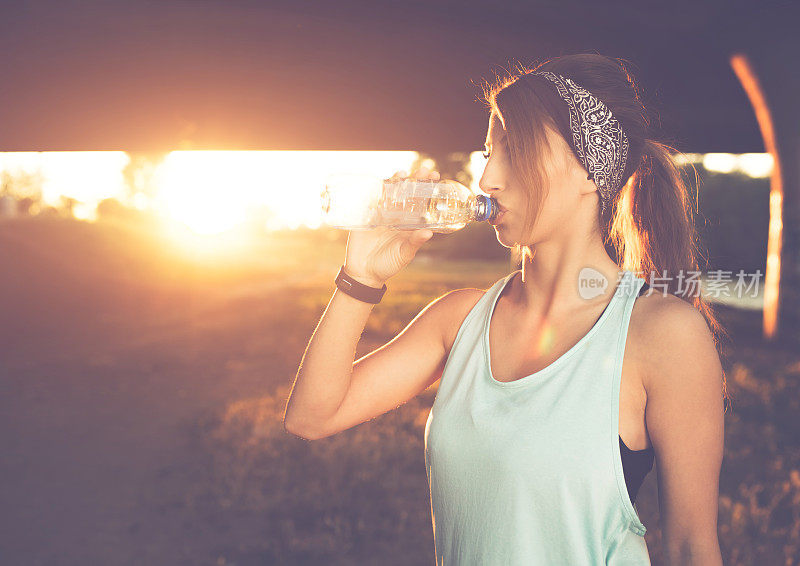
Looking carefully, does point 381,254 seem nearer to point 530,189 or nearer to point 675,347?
point 530,189

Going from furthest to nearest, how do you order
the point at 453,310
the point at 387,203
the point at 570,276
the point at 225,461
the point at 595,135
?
1. the point at 225,461
2. the point at 387,203
3. the point at 453,310
4. the point at 570,276
5. the point at 595,135

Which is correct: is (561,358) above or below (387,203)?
below

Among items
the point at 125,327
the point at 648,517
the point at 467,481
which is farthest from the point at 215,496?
the point at 125,327

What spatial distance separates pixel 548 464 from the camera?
172 cm

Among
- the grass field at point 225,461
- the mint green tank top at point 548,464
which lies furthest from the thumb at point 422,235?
the grass field at point 225,461

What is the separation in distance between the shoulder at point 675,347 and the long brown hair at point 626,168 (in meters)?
0.24

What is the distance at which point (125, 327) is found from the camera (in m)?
15.9

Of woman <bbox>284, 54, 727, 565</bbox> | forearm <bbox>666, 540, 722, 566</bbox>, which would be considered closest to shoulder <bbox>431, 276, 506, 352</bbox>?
woman <bbox>284, 54, 727, 565</bbox>

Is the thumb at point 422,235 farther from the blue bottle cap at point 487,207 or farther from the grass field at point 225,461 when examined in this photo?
the grass field at point 225,461

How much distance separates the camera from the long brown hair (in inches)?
76.8

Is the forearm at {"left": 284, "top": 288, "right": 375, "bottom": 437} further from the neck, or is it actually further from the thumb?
the neck

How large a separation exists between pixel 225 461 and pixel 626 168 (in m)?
5.38

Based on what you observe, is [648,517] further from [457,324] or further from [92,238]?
[92,238]

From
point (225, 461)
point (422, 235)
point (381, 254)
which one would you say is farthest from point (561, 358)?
point (225, 461)
